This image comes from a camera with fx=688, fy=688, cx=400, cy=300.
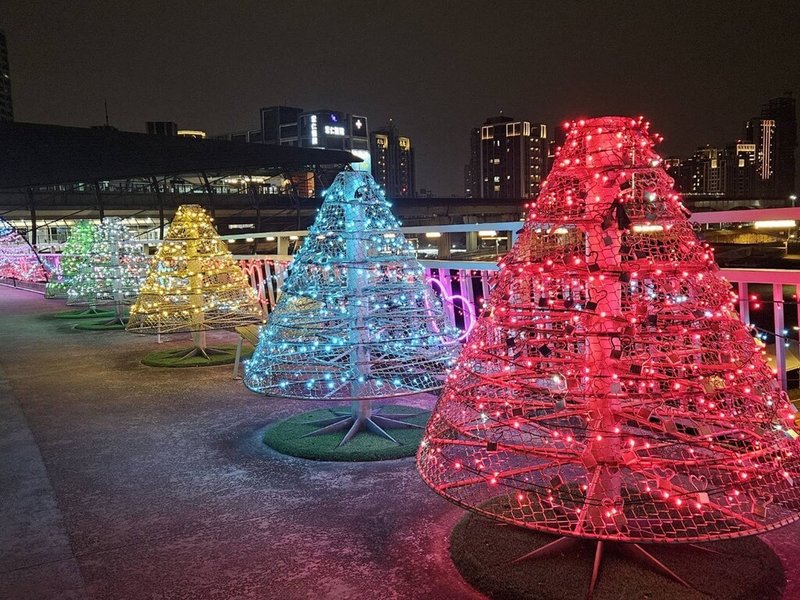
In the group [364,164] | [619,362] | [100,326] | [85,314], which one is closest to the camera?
[619,362]

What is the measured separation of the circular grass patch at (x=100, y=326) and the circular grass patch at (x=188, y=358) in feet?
12.6

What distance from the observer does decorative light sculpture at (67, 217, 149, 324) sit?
15375 millimetres

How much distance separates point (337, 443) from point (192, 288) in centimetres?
498

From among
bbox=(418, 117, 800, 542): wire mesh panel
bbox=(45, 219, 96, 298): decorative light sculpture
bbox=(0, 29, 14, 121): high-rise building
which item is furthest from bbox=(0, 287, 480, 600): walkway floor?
bbox=(0, 29, 14, 121): high-rise building

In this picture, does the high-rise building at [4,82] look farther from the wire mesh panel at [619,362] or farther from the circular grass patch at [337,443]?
the wire mesh panel at [619,362]

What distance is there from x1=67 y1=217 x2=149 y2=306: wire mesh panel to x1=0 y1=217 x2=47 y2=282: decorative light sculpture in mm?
11829

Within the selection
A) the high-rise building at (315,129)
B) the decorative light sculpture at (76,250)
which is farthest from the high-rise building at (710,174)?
the decorative light sculpture at (76,250)

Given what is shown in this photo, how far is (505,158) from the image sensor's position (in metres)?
A: 101

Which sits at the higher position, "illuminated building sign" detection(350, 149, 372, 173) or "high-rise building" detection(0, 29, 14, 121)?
"high-rise building" detection(0, 29, 14, 121)

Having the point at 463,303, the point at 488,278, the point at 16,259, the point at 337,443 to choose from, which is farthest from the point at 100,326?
the point at 16,259

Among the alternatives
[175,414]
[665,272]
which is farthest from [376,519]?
[175,414]

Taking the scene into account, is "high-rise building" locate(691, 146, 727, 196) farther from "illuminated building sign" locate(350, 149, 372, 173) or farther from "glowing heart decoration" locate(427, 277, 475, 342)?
"glowing heart decoration" locate(427, 277, 475, 342)

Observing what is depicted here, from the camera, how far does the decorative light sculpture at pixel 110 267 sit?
15375 mm

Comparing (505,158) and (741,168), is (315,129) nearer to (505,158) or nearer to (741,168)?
(505,158)
